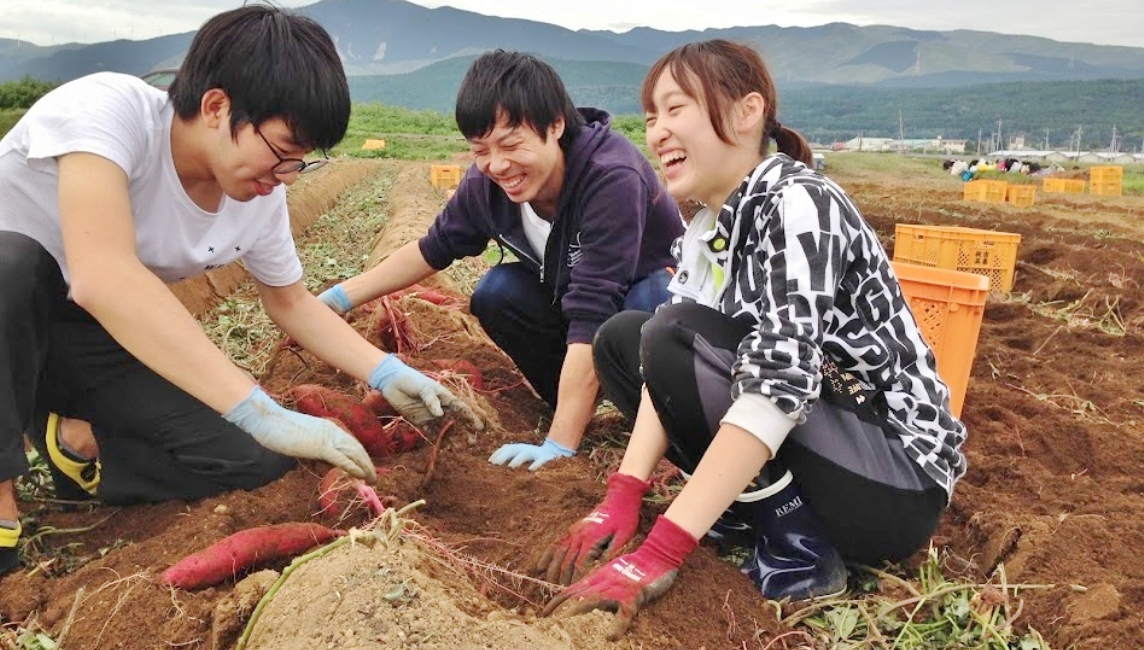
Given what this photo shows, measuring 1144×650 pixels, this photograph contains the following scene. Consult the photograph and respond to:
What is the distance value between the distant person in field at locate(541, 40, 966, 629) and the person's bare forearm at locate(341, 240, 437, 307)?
1.24m

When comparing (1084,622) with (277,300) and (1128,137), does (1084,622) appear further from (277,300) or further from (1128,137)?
(1128,137)

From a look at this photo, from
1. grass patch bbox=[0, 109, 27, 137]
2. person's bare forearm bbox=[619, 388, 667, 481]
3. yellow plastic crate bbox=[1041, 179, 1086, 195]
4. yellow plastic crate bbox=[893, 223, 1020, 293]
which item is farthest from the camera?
yellow plastic crate bbox=[1041, 179, 1086, 195]

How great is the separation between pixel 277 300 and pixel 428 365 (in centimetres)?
66

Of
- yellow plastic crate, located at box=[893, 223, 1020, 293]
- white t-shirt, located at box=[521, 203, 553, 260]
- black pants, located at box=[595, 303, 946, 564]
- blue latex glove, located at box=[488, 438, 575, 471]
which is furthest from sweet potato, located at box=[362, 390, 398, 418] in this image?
yellow plastic crate, located at box=[893, 223, 1020, 293]

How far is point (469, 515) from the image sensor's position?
2.11 m

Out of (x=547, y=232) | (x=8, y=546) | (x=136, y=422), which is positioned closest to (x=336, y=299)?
(x=547, y=232)

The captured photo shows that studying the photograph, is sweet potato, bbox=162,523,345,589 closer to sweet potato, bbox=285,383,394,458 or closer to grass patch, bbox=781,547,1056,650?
sweet potato, bbox=285,383,394,458

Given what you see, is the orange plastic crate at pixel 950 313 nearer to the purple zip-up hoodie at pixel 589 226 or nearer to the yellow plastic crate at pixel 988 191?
the purple zip-up hoodie at pixel 589 226

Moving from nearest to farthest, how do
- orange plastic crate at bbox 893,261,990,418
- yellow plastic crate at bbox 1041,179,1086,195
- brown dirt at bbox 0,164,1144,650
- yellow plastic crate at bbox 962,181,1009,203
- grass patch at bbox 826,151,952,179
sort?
brown dirt at bbox 0,164,1144,650 < orange plastic crate at bbox 893,261,990,418 < yellow plastic crate at bbox 962,181,1009,203 < yellow plastic crate at bbox 1041,179,1086,195 < grass patch at bbox 826,151,952,179

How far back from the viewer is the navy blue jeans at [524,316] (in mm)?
2914

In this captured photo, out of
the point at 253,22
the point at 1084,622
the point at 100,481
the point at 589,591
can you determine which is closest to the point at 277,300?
the point at 100,481

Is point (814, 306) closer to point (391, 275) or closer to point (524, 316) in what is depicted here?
point (524, 316)

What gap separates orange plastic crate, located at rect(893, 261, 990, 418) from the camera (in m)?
2.62

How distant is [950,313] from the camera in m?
2.66
